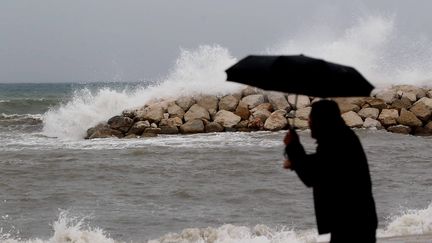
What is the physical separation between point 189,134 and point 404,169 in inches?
331

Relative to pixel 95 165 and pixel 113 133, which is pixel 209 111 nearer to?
pixel 113 133

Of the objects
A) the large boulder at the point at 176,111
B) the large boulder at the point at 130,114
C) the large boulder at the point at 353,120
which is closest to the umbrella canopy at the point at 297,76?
the large boulder at the point at 353,120

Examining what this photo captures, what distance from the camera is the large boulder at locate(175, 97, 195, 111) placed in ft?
72.6

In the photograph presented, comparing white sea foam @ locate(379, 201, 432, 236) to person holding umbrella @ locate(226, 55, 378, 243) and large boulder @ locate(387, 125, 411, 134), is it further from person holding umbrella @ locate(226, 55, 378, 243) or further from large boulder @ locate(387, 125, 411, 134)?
large boulder @ locate(387, 125, 411, 134)

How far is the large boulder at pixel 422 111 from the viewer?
830 inches

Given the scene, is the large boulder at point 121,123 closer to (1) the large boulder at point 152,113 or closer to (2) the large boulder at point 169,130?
(1) the large boulder at point 152,113

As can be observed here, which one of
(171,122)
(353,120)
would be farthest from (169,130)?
(353,120)

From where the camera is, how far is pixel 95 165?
14.7 m

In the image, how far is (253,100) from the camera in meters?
22.0

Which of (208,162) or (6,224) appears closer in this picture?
(6,224)

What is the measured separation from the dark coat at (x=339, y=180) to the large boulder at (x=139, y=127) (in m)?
17.3

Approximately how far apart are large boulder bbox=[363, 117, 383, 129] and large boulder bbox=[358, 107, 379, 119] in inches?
8.1

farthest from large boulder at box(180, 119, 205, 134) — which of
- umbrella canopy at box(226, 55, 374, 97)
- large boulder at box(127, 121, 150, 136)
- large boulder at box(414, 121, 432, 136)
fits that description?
umbrella canopy at box(226, 55, 374, 97)

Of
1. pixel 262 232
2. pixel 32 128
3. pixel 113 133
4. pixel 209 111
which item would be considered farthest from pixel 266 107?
pixel 262 232
